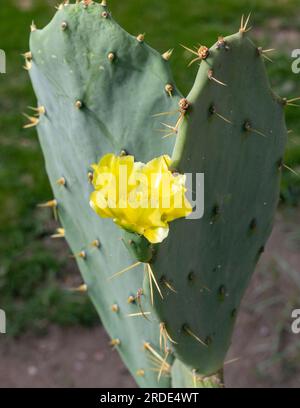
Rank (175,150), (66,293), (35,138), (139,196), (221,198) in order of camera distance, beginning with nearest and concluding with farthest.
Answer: (139,196) < (175,150) < (221,198) < (66,293) < (35,138)

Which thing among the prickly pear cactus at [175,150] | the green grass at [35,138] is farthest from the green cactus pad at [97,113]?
the green grass at [35,138]

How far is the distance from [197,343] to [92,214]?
0.30 m

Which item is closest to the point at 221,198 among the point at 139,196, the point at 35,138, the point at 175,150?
the point at 175,150

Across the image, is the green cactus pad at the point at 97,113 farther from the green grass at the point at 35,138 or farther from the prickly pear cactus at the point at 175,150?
the green grass at the point at 35,138

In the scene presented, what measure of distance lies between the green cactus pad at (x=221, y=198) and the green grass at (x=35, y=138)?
2.52ft

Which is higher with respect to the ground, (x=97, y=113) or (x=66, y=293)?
(x=97, y=113)

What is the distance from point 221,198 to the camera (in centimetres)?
131

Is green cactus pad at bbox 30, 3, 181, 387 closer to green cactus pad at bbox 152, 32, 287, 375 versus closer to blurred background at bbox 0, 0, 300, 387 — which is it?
green cactus pad at bbox 152, 32, 287, 375

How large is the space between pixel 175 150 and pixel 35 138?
2.40m

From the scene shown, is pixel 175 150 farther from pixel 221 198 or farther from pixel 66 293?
pixel 66 293

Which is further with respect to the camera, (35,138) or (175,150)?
(35,138)

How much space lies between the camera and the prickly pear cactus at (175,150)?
47.3 inches

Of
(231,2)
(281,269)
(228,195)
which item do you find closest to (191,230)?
(228,195)
